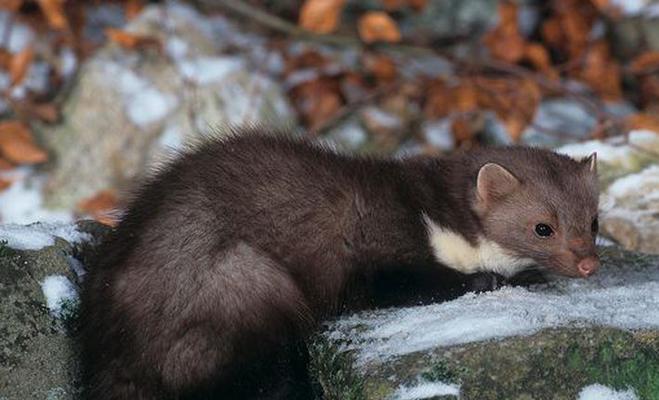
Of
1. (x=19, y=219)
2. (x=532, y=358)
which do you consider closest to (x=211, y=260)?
(x=532, y=358)

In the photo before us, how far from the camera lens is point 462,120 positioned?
26.0 feet

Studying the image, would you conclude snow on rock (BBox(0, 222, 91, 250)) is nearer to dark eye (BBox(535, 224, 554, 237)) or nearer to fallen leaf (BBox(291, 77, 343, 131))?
dark eye (BBox(535, 224, 554, 237))

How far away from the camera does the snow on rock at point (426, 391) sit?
3283 millimetres

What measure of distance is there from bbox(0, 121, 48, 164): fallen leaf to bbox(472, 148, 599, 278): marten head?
3.79m

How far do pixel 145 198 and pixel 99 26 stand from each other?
4.45 metres

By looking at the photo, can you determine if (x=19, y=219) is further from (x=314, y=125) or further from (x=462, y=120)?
(x=462, y=120)

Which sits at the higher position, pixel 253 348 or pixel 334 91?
pixel 253 348

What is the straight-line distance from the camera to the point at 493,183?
4309 mm

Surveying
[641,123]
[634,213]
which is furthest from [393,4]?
[634,213]

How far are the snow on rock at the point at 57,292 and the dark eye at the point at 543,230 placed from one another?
158 cm

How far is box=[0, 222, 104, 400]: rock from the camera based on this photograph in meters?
3.80

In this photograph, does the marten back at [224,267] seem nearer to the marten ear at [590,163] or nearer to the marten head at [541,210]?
the marten head at [541,210]

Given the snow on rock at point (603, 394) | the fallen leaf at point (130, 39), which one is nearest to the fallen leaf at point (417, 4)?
the fallen leaf at point (130, 39)

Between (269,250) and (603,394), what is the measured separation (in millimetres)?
1152
